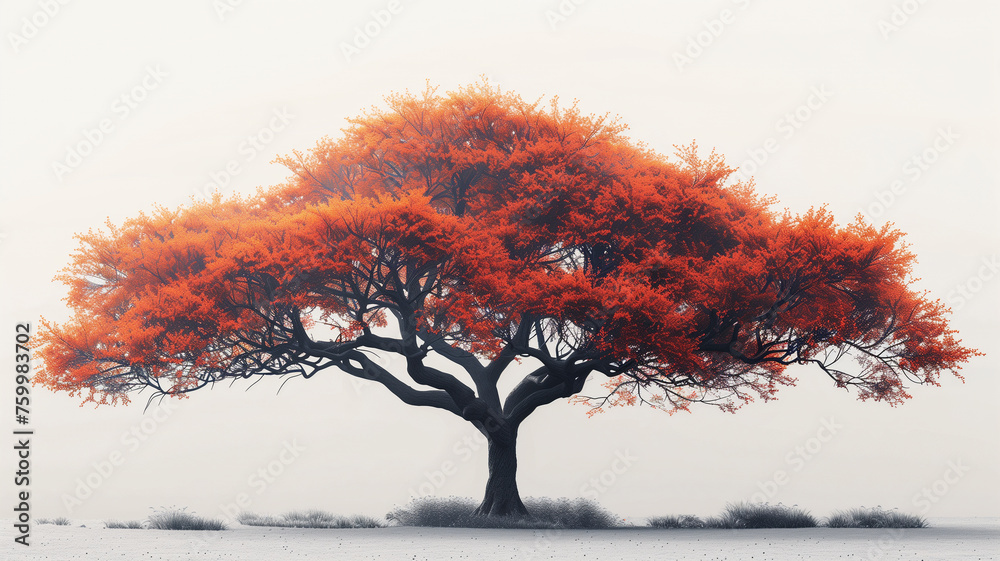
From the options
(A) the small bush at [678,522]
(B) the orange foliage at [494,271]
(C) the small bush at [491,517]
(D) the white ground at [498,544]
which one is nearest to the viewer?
(D) the white ground at [498,544]

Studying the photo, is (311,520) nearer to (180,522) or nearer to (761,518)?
(180,522)

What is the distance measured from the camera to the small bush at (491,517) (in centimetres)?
1892

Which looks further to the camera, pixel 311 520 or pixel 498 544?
pixel 311 520

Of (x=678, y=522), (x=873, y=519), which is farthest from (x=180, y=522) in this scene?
(x=873, y=519)

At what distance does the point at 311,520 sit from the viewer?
63.0ft

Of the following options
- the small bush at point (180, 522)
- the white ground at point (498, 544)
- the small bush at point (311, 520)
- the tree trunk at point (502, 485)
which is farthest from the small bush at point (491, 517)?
the small bush at point (180, 522)

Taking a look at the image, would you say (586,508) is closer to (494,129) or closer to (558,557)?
(558,557)

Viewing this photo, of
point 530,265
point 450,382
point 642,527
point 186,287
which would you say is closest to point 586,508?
point 642,527

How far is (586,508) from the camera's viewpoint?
64.5 feet

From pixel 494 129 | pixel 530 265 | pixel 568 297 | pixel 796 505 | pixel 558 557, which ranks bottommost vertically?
pixel 558 557

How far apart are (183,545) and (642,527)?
33.9 feet

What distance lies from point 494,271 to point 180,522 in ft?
29.5

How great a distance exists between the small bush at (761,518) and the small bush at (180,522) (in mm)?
11261

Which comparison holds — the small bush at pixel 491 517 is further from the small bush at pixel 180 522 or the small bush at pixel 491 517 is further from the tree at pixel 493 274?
the small bush at pixel 180 522
